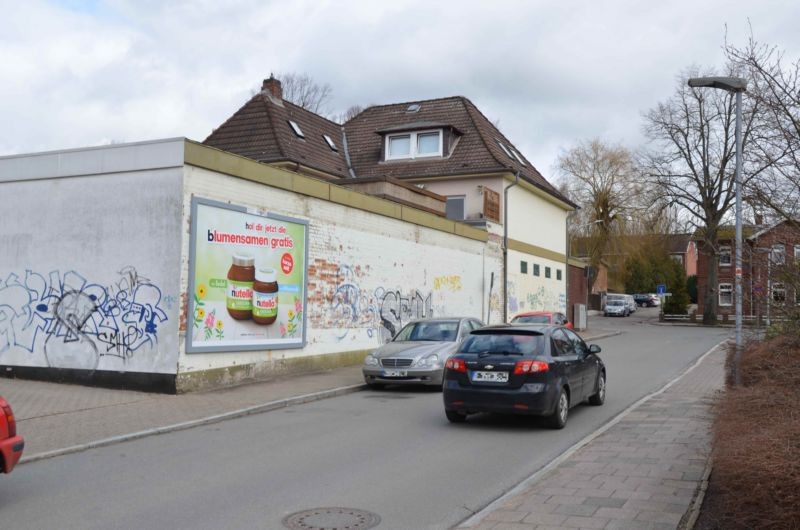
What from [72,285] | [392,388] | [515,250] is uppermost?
[515,250]

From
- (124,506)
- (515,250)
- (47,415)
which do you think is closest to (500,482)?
(124,506)

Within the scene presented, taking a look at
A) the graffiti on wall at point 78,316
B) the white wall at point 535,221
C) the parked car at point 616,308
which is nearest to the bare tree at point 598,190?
the parked car at point 616,308

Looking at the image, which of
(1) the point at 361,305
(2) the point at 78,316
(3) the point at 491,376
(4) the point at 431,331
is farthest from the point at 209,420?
(1) the point at 361,305

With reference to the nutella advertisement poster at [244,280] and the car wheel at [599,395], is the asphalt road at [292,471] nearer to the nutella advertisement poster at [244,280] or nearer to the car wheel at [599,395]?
the car wheel at [599,395]

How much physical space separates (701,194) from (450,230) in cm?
3062

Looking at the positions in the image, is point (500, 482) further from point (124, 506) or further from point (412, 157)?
point (412, 157)

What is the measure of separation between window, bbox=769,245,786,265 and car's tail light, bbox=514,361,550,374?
3837 millimetres

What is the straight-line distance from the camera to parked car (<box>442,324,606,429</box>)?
9.84 meters

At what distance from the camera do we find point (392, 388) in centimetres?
1525

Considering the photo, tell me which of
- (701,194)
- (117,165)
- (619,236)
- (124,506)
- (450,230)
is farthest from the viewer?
(619,236)

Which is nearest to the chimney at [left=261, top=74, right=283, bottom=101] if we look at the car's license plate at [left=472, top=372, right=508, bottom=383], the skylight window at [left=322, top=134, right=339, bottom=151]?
the skylight window at [left=322, top=134, right=339, bottom=151]

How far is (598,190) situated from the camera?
57938 mm

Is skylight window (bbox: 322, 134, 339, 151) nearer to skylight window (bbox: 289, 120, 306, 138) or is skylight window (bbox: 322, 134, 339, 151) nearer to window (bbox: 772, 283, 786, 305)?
skylight window (bbox: 289, 120, 306, 138)

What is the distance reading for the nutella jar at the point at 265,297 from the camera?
15297mm
